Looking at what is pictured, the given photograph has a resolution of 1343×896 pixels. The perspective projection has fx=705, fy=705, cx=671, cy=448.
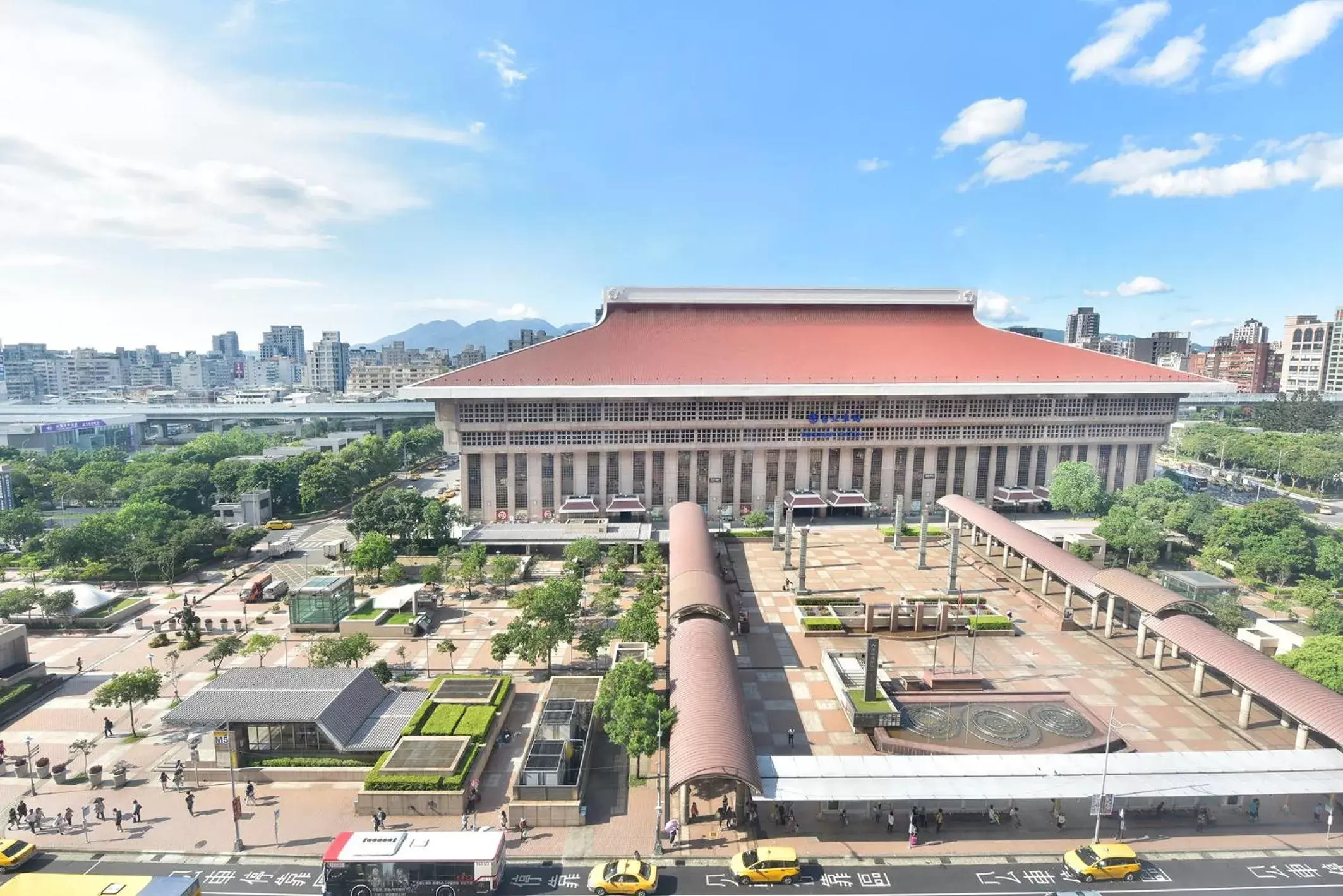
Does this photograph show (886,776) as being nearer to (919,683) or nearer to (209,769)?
(919,683)

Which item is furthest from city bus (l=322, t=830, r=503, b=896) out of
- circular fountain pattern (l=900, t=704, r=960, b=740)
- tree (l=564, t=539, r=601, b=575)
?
tree (l=564, t=539, r=601, b=575)

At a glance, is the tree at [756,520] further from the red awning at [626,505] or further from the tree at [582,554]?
the tree at [582,554]

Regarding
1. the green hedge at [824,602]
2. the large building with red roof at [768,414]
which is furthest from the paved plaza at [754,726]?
the large building with red roof at [768,414]

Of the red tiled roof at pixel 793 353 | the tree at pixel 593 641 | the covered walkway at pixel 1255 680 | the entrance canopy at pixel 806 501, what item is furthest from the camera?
the entrance canopy at pixel 806 501

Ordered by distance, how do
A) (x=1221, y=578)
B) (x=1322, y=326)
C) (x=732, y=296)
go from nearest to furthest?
(x=1221, y=578) → (x=732, y=296) → (x=1322, y=326)

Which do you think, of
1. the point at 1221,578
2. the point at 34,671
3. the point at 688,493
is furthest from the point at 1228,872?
the point at 34,671

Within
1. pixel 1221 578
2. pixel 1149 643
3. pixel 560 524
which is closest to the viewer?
pixel 1149 643

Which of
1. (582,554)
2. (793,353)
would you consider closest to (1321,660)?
(582,554)
